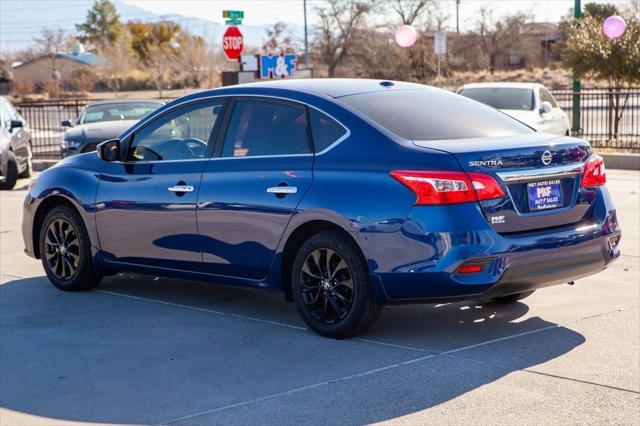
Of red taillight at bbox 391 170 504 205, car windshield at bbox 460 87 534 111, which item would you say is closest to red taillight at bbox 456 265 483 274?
red taillight at bbox 391 170 504 205

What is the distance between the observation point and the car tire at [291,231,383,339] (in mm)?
6676

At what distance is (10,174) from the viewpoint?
17.6 meters

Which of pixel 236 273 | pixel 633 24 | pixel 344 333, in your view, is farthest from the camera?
pixel 633 24

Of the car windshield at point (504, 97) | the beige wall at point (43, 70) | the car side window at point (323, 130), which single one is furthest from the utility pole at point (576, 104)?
the beige wall at point (43, 70)

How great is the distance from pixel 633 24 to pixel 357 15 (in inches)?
1405

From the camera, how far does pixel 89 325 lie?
7629mm

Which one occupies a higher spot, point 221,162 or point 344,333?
point 221,162

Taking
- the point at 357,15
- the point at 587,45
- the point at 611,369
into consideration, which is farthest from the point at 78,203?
the point at 357,15

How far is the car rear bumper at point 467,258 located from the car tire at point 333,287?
6.7 inches

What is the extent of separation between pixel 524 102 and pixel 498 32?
49710 mm

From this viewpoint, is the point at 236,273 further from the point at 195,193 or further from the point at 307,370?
the point at 307,370

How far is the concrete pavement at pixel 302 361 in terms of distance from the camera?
555 cm

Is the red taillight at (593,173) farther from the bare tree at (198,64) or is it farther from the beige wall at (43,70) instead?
the beige wall at (43,70)

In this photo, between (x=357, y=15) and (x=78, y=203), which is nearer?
(x=78, y=203)
